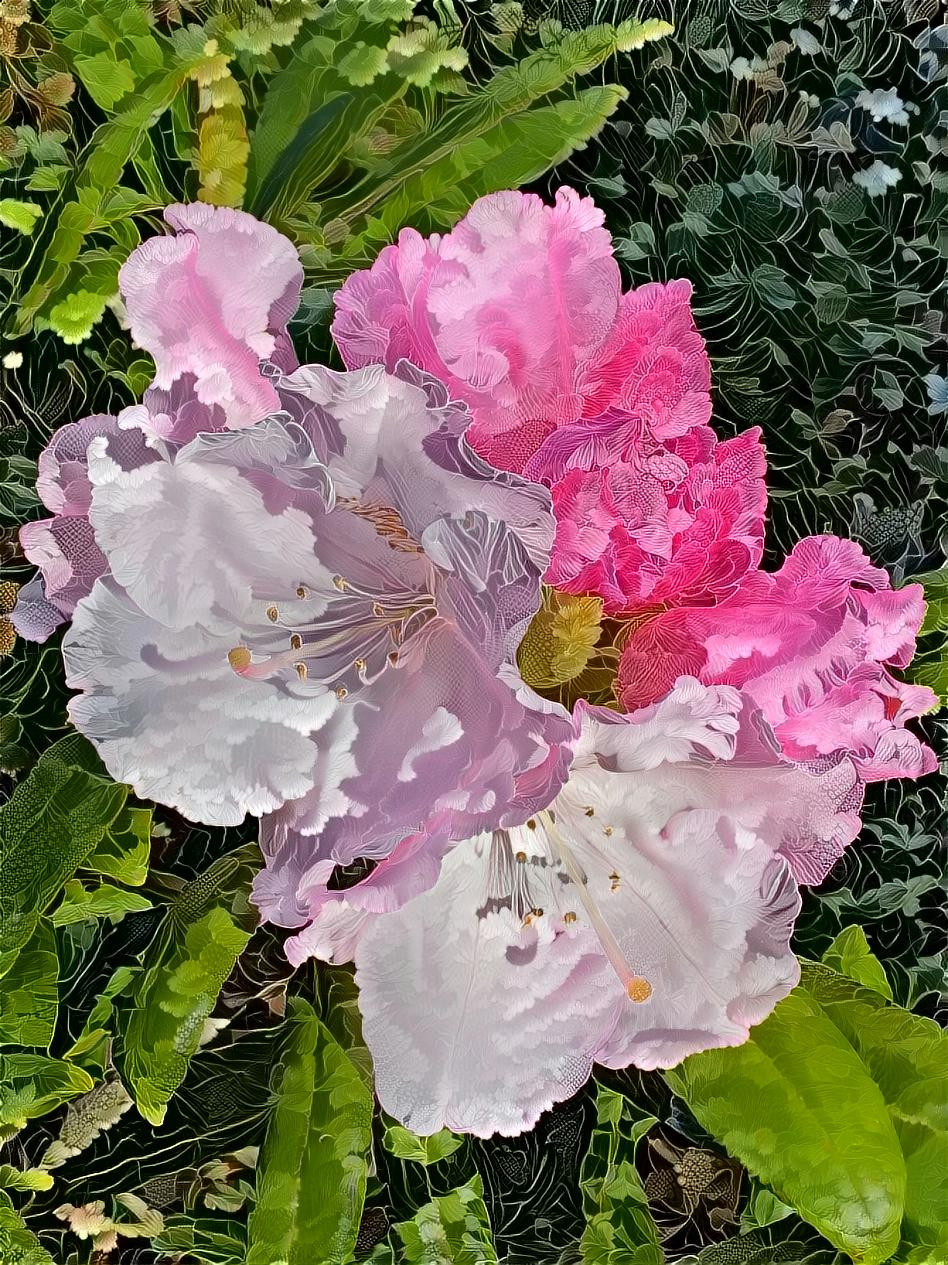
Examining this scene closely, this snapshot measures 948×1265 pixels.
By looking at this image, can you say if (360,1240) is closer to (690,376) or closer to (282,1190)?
(282,1190)

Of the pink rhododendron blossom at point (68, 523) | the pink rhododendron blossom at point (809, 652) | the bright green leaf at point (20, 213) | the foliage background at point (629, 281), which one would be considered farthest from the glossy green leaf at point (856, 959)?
the bright green leaf at point (20, 213)

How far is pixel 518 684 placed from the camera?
0.28 meters

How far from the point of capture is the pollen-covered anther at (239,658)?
0.31 m

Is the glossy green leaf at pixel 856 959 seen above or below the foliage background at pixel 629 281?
below

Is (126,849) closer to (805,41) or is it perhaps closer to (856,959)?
(856,959)

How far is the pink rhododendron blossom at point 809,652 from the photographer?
33 centimetres

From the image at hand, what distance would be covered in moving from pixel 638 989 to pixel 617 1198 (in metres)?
0.17

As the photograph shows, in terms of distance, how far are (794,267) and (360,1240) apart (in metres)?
0.43

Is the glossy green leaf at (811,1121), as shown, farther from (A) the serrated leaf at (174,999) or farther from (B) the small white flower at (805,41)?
(B) the small white flower at (805,41)

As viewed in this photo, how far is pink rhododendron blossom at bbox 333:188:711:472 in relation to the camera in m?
0.31

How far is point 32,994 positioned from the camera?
0.40 meters

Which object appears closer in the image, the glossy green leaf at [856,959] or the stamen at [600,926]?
the stamen at [600,926]

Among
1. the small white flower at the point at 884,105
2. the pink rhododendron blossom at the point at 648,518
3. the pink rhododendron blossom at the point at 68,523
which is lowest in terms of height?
the pink rhododendron blossom at the point at 648,518

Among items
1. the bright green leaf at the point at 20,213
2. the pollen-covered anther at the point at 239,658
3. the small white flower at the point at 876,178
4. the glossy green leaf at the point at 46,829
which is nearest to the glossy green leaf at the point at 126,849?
the glossy green leaf at the point at 46,829
